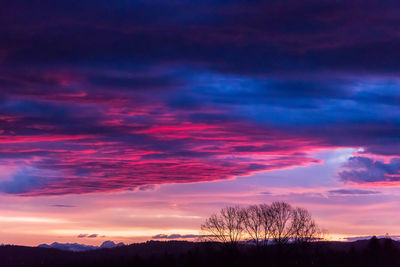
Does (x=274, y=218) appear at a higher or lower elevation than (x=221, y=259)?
higher

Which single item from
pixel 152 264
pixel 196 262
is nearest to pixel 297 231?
pixel 196 262

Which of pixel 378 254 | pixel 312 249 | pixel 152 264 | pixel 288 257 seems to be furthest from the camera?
pixel 152 264

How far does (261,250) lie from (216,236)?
14.5m

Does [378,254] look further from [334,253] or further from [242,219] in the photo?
[242,219]

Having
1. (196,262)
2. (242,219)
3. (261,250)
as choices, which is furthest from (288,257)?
(196,262)

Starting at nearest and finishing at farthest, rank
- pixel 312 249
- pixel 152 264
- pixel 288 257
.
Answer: pixel 288 257 → pixel 312 249 → pixel 152 264

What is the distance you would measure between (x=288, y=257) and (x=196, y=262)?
1396 inches

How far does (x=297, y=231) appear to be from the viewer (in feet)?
530

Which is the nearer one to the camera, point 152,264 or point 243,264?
point 243,264

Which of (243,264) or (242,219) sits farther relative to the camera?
(242,219)

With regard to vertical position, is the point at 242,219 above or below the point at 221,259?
above

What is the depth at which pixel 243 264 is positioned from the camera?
14925 cm

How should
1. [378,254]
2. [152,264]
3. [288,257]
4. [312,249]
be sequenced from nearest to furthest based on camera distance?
[288,257] → [312,249] → [378,254] → [152,264]

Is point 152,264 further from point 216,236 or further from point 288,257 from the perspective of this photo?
point 288,257
